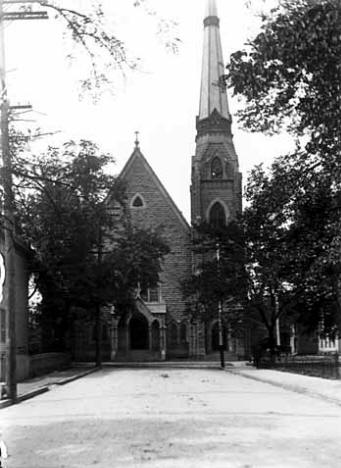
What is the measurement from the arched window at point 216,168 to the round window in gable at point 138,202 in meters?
5.83

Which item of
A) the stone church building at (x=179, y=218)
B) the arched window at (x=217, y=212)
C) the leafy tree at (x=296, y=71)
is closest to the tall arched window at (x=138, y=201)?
the stone church building at (x=179, y=218)

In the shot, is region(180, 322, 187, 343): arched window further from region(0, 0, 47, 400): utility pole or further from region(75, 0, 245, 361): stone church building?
region(0, 0, 47, 400): utility pole

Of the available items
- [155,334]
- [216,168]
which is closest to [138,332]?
[155,334]

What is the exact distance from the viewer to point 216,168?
56.3 m

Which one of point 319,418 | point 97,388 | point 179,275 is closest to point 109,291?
point 179,275

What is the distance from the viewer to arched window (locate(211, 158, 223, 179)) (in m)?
56.2

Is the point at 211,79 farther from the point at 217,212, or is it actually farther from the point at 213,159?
the point at 217,212

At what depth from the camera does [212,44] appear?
183 feet

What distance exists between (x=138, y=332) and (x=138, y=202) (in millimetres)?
9923

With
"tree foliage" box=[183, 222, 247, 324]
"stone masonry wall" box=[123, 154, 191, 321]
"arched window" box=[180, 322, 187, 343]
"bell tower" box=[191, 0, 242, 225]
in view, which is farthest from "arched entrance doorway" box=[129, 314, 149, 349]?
"tree foliage" box=[183, 222, 247, 324]

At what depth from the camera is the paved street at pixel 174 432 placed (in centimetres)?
777

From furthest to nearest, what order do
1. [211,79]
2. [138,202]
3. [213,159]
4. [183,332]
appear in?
[211,79], [213,159], [138,202], [183,332]

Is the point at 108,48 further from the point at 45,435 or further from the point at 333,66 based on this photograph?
the point at 45,435

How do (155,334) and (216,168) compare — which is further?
(216,168)
